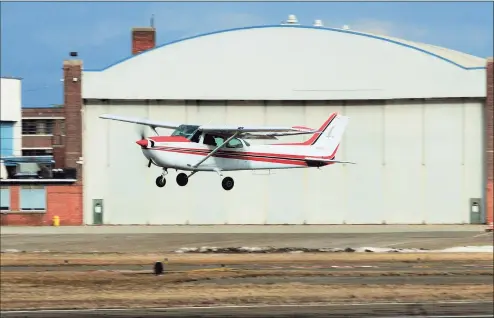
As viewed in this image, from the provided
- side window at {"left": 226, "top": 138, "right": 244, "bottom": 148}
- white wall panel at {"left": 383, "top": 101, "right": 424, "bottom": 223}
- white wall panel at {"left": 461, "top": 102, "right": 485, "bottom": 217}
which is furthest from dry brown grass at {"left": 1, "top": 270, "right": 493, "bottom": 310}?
white wall panel at {"left": 461, "top": 102, "right": 485, "bottom": 217}

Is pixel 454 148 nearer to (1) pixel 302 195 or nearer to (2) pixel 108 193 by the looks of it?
(1) pixel 302 195

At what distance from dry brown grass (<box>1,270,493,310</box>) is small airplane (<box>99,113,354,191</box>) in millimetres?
23391

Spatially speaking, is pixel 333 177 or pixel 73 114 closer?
pixel 73 114

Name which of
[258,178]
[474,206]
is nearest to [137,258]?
[258,178]

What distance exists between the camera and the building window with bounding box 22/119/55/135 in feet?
Answer: 269

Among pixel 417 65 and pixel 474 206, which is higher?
pixel 417 65

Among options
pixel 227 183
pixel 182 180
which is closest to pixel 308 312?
pixel 182 180

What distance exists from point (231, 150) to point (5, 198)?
63.3 meters

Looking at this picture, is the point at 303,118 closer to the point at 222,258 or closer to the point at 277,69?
the point at 277,69

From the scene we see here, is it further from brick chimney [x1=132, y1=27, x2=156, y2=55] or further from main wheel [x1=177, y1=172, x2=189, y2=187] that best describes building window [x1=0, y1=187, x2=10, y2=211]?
main wheel [x1=177, y1=172, x2=189, y2=187]

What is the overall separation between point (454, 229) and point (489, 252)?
25.0 feet

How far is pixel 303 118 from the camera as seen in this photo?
223 feet

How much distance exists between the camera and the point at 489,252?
70.1 m

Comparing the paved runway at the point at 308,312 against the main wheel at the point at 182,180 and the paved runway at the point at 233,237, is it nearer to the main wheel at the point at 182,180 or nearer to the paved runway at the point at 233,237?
the main wheel at the point at 182,180
